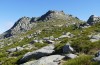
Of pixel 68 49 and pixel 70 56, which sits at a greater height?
pixel 68 49

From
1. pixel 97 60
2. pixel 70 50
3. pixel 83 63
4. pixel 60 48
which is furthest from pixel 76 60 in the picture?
pixel 60 48

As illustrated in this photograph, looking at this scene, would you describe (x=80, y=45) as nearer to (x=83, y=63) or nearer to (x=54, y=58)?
(x=54, y=58)

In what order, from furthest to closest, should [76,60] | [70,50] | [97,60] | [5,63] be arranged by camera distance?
[5,63] → [70,50] → [76,60] → [97,60]

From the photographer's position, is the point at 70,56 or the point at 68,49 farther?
the point at 68,49

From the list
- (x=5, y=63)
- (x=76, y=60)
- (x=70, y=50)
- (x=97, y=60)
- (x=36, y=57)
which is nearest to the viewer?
(x=97, y=60)

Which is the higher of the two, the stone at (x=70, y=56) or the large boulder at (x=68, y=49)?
the large boulder at (x=68, y=49)

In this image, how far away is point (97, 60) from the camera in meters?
16.1

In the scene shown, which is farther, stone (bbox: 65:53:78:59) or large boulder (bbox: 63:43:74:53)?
large boulder (bbox: 63:43:74:53)

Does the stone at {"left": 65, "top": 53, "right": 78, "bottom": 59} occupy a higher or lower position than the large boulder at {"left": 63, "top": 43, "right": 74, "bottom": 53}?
lower

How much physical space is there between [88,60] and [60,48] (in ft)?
20.9

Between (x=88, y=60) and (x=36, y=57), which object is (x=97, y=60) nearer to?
(x=88, y=60)

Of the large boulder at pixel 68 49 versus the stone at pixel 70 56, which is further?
the large boulder at pixel 68 49

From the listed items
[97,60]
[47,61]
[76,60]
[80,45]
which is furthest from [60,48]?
[97,60]

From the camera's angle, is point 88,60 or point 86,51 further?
point 86,51
